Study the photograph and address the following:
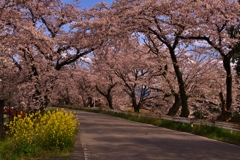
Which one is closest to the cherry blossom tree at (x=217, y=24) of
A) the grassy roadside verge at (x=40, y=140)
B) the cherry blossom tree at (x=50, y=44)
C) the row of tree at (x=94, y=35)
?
the row of tree at (x=94, y=35)

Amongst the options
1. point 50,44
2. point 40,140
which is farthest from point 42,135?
point 50,44

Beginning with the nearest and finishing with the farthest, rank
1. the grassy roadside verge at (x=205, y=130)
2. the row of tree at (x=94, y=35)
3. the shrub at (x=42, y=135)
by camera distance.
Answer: the shrub at (x=42, y=135)
the grassy roadside verge at (x=205, y=130)
the row of tree at (x=94, y=35)

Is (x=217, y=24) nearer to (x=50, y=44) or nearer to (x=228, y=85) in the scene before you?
(x=228, y=85)

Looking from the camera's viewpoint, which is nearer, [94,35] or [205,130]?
[205,130]

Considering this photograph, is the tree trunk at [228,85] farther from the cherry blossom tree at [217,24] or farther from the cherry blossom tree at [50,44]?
the cherry blossom tree at [50,44]

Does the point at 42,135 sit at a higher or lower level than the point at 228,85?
lower

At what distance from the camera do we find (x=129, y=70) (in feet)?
114

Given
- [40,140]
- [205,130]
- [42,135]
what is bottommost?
[40,140]

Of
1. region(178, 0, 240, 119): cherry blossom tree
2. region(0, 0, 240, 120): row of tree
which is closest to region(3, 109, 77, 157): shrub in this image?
region(0, 0, 240, 120): row of tree

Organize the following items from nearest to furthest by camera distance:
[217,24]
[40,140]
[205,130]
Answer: [40,140] < [205,130] < [217,24]

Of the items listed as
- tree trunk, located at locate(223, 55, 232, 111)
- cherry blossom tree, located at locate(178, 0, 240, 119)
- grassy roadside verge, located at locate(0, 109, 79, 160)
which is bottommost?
grassy roadside verge, located at locate(0, 109, 79, 160)


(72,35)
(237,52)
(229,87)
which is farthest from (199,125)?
(72,35)

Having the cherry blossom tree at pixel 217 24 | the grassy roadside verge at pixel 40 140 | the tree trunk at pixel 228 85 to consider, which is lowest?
the grassy roadside verge at pixel 40 140

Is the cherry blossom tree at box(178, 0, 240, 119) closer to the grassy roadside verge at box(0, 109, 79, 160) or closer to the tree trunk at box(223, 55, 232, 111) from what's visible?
the tree trunk at box(223, 55, 232, 111)
